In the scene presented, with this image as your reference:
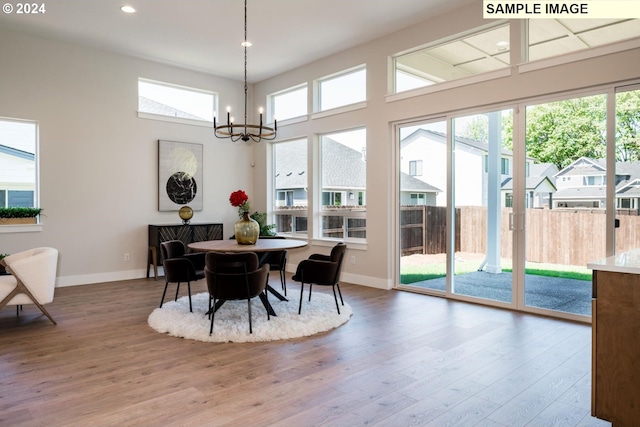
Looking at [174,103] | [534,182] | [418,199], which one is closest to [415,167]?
[418,199]

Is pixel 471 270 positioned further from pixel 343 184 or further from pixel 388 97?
pixel 388 97

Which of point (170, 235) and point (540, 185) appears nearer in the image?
point (540, 185)

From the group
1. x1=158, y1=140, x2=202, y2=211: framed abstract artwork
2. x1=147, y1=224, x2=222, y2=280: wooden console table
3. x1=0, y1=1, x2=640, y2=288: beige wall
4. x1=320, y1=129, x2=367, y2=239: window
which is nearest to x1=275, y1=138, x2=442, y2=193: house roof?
x1=320, y1=129, x2=367, y2=239: window

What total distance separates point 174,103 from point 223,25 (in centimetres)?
223

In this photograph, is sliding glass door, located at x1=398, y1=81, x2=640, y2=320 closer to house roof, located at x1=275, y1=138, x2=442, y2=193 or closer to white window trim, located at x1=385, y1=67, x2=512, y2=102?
house roof, located at x1=275, y1=138, x2=442, y2=193

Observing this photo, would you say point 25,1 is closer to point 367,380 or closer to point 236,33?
point 236,33

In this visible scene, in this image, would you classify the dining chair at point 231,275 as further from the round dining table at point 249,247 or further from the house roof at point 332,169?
the house roof at point 332,169

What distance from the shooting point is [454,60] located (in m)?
5.11

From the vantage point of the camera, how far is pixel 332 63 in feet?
21.5

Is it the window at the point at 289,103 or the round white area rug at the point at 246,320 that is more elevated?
the window at the point at 289,103

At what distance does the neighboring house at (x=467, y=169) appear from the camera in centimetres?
Answer: 448

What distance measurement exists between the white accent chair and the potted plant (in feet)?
6.19

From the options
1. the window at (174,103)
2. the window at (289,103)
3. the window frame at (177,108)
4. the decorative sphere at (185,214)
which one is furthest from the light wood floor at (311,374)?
the window at (289,103)

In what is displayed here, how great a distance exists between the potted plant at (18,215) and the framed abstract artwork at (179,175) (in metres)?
1.73
